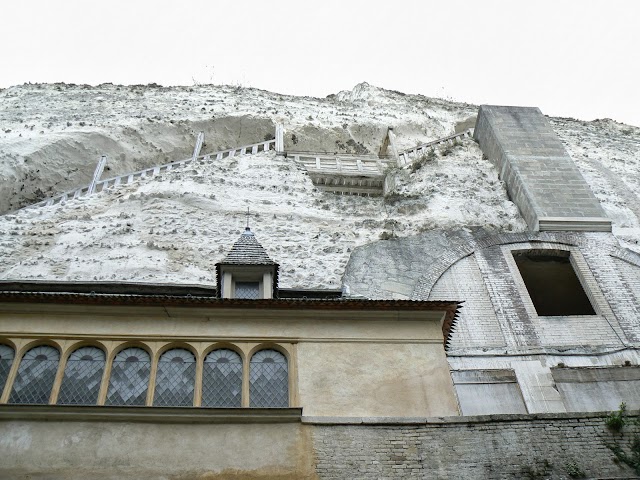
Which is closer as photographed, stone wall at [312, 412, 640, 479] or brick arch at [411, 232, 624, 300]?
stone wall at [312, 412, 640, 479]

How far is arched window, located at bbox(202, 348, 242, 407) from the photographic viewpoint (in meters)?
10.1

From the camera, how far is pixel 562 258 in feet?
65.9

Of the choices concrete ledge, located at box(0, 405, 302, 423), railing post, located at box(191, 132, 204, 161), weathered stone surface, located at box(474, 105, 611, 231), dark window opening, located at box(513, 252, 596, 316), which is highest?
railing post, located at box(191, 132, 204, 161)

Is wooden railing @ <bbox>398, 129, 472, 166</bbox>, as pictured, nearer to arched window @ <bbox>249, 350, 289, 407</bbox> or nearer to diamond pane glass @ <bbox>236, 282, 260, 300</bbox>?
diamond pane glass @ <bbox>236, 282, 260, 300</bbox>

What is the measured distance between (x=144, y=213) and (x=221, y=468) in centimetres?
1205

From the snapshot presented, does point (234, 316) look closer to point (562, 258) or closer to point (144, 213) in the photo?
point (144, 213)

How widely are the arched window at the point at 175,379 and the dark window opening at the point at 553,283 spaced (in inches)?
460

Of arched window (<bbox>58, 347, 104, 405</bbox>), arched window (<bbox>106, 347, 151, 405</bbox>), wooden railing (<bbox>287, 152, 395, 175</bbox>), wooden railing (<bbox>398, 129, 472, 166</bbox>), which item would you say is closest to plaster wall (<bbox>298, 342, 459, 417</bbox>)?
arched window (<bbox>106, 347, 151, 405</bbox>)

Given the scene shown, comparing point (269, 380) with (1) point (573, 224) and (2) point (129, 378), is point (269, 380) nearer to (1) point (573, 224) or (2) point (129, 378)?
(2) point (129, 378)

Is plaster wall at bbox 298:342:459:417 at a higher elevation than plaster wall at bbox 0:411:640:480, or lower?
higher

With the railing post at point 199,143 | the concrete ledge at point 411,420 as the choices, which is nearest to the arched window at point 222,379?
the concrete ledge at point 411,420

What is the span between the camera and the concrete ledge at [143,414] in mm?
9555

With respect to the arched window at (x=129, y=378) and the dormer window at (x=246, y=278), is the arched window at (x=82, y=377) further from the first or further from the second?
the dormer window at (x=246, y=278)

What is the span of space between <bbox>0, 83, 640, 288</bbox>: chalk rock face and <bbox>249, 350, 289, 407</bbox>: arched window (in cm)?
649
